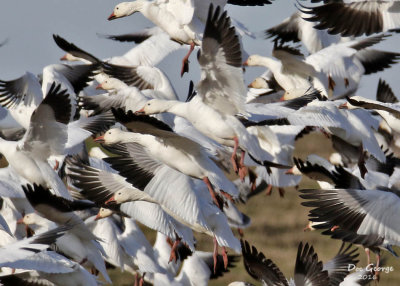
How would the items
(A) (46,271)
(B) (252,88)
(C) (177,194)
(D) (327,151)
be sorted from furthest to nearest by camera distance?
(D) (327,151)
(B) (252,88)
(C) (177,194)
(A) (46,271)

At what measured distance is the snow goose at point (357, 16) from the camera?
364 inches

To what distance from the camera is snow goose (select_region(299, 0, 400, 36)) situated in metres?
9.25

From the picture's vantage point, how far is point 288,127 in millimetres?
11156

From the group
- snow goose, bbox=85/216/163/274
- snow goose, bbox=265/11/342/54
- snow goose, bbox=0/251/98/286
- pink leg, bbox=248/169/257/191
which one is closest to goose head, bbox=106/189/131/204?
snow goose, bbox=85/216/163/274

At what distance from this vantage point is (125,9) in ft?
36.2

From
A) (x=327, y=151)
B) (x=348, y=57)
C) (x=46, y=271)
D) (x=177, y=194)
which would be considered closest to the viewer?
(x=46, y=271)

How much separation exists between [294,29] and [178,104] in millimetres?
5283

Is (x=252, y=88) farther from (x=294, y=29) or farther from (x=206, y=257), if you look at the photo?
(x=206, y=257)

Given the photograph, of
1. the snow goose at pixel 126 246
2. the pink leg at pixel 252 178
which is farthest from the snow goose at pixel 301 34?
the snow goose at pixel 126 246

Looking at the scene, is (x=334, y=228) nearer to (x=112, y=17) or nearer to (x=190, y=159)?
(x=190, y=159)

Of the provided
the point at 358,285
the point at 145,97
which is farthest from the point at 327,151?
the point at 358,285

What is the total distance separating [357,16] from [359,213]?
225cm

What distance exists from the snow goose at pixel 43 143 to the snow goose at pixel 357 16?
7.43ft

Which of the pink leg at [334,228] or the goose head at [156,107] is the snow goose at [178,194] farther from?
the pink leg at [334,228]
